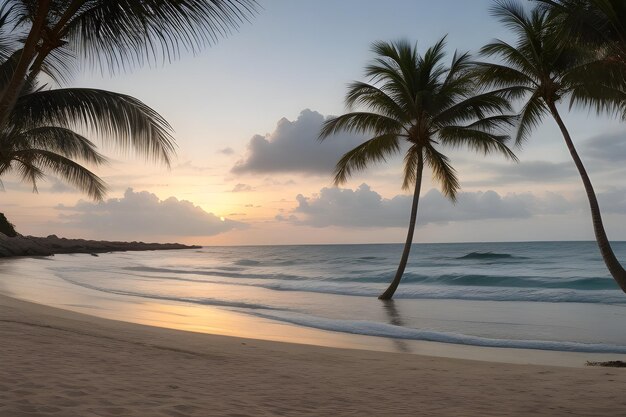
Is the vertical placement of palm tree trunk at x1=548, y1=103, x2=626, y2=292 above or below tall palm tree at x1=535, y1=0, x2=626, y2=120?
below

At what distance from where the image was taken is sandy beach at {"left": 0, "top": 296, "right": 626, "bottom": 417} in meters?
3.91

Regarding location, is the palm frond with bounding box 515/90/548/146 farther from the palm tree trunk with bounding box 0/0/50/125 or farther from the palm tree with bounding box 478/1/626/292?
the palm tree trunk with bounding box 0/0/50/125

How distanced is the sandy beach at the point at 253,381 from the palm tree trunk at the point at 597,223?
21.4 feet

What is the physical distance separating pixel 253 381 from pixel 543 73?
38.3 feet

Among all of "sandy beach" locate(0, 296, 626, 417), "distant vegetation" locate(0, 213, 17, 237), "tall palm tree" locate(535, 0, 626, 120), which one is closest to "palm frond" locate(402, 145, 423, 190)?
"tall palm tree" locate(535, 0, 626, 120)

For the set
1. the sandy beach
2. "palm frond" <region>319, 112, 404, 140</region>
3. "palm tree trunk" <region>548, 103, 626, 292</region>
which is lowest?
the sandy beach

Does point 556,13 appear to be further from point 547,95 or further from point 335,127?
point 335,127

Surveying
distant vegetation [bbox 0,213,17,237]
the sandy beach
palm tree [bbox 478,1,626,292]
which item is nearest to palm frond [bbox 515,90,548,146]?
palm tree [bbox 478,1,626,292]

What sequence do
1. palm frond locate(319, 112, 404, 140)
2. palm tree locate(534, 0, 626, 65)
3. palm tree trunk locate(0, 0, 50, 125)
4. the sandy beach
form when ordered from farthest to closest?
palm frond locate(319, 112, 404, 140)
palm tree locate(534, 0, 626, 65)
palm tree trunk locate(0, 0, 50, 125)
the sandy beach

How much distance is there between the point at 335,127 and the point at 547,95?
6.47m

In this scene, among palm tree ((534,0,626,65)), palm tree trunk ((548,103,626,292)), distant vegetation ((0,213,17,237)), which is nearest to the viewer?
palm tree ((534,0,626,65))

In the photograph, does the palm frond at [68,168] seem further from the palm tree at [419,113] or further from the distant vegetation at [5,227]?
the distant vegetation at [5,227]

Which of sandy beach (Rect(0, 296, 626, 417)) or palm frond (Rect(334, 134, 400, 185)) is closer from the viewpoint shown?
sandy beach (Rect(0, 296, 626, 417))

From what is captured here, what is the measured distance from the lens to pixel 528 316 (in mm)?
13836
